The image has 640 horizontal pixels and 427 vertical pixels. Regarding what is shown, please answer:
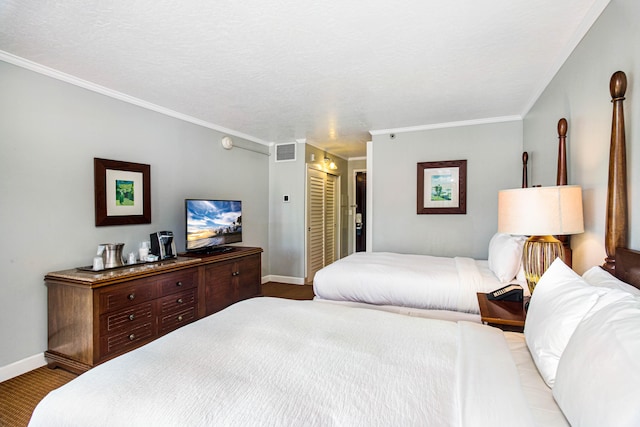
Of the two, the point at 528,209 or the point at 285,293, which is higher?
the point at 528,209

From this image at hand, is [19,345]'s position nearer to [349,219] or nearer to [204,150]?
[204,150]

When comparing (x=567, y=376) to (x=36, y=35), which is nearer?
(x=567, y=376)

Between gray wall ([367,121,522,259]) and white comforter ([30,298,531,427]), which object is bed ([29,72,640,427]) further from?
gray wall ([367,121,522,259])

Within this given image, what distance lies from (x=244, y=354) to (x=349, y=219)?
5.73 meters

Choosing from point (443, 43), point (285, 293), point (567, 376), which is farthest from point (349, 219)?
point (567, 376)

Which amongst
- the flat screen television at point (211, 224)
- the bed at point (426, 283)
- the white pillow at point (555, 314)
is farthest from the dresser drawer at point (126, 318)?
the white pillow at point (555, 314)

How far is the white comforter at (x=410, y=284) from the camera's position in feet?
7.77

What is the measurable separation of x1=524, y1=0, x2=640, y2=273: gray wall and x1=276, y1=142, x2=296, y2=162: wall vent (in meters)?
3.50

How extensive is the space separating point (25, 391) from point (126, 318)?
72cm

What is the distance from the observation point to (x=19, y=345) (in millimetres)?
2287

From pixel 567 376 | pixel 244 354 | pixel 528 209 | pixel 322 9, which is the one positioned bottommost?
pixel 244 354

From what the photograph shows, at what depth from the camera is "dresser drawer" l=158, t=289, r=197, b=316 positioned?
277 centimetres

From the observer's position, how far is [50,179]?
8.01 ft

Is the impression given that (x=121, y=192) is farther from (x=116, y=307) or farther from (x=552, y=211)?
(x=552, y=211)
